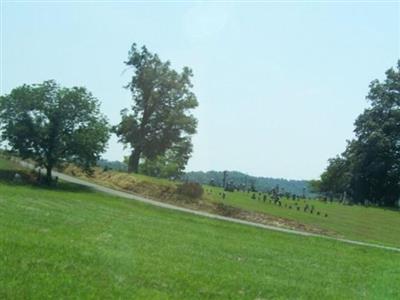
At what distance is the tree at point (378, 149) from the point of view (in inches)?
2571

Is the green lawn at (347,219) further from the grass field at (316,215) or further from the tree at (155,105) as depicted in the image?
the tree at (155,105)

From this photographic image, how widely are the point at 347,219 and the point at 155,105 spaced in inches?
1031

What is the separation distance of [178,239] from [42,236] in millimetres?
5570

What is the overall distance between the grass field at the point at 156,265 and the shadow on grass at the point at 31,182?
758 inches

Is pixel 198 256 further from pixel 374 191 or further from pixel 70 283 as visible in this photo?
pixel 374 191

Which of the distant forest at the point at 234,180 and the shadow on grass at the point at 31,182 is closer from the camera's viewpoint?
the shadow on grass at the point at 31,182

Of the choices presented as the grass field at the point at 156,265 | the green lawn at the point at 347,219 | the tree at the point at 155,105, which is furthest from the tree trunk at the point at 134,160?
the grass field at the point at 156,265

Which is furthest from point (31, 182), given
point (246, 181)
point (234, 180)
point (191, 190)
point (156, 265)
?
Answer: point (246, 181)

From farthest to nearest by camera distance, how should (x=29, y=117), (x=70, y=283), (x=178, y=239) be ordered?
(x=29, y=117) → (x=178, y=239) → (x=70, y=283)

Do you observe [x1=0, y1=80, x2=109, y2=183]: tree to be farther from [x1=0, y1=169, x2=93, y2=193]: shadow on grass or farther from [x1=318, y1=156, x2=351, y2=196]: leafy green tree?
[x1=318, y1=156, x2=351, y2=196]: leafy green tree

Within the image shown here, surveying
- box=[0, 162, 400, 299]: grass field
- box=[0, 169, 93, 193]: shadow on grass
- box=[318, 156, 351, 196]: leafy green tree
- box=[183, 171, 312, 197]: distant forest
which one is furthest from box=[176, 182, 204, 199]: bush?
box=[318, 156, 351, 196]: leafy green tree

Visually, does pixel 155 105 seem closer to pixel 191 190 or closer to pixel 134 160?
pixel 134 160

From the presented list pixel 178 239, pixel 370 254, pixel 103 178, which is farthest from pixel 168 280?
pixel 103 178

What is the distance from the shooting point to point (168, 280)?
11406 mm
